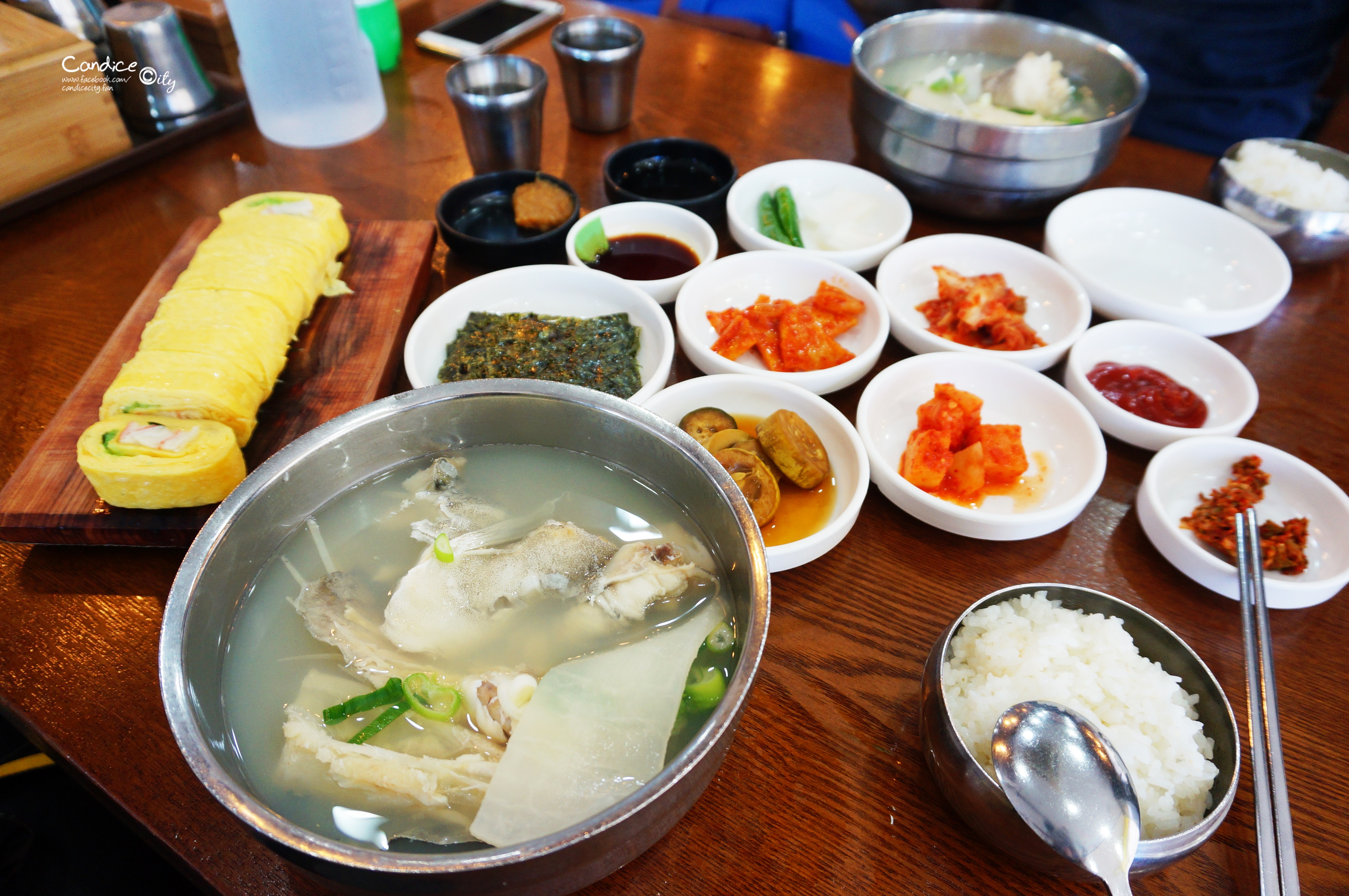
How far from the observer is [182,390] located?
1625 mm

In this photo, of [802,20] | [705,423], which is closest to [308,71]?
[705,423]

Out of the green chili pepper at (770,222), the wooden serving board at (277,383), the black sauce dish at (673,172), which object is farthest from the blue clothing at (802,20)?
the wooden serving board at (277,383)

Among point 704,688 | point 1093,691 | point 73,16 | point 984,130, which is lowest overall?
point 1093,691

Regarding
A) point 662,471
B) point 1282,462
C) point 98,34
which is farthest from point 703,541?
point 98,34

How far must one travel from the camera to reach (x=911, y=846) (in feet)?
4.00

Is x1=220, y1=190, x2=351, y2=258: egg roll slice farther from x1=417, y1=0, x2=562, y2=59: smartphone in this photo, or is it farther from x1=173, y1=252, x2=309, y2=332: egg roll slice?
x1=417, y1=0, x2=562, y2=59: smartphone

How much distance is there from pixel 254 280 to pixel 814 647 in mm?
1718

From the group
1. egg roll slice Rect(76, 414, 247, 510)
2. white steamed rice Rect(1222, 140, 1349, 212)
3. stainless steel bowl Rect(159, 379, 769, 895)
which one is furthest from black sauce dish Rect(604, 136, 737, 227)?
white steamed rice Rect(1222, 140, 1349, 212)

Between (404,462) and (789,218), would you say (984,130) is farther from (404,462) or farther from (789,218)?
(404,462)

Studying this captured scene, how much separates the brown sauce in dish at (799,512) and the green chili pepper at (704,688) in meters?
0.44

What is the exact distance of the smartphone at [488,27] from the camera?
11.0ft

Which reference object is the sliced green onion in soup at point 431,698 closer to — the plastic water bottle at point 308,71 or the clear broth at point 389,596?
the clear broth at point 389,596

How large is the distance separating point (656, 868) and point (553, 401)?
2.76 ft

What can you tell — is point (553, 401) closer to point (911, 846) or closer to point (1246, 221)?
point (911, 846)
